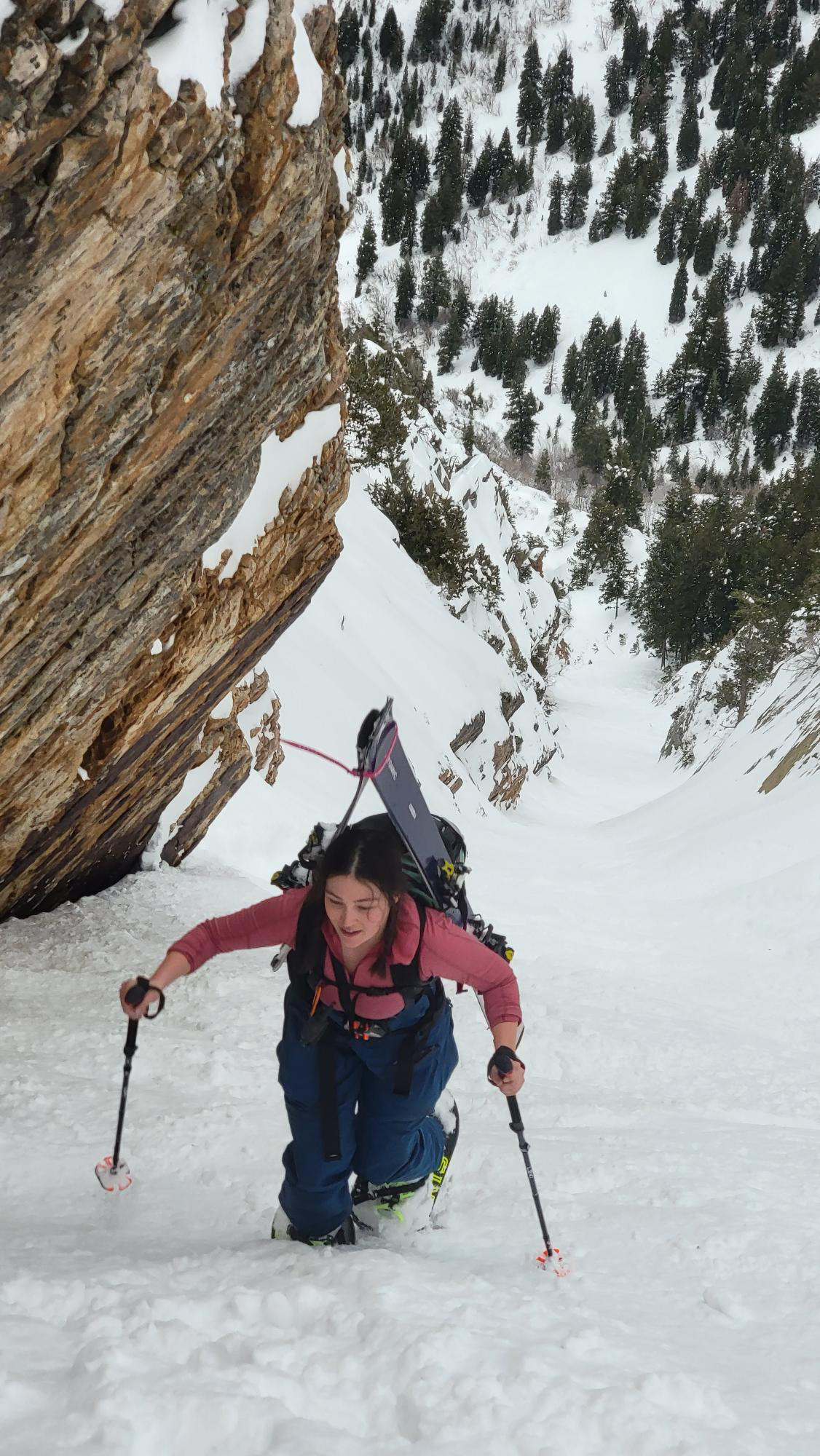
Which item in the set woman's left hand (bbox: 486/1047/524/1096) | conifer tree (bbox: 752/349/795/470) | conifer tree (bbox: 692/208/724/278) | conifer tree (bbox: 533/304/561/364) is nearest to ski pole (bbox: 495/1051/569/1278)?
woman's left hand (bbox: 486/1047/524/1096)

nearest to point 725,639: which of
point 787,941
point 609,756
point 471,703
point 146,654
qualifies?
point 609,756

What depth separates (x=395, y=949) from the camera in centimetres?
309

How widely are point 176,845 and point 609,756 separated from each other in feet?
111

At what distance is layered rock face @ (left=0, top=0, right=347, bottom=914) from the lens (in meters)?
3.07

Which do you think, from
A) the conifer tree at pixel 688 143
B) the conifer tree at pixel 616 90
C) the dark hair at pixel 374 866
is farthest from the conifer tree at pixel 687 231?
the dark hair at pixel 374 866

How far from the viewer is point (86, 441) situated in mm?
4105

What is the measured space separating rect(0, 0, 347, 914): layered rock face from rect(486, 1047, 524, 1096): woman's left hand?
312cm

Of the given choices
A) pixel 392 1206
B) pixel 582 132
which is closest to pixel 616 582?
pixel 392 1206

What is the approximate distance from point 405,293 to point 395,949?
138 metres

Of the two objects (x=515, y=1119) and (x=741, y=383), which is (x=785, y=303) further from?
(x=515, y=1119)

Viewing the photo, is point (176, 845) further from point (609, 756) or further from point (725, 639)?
point (725, 639)

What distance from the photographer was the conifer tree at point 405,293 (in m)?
124

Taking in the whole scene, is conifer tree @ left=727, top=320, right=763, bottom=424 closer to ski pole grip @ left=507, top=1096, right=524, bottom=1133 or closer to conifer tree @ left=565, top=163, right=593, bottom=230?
conifer tree @ left=565, top=163, right=593, bottom=230

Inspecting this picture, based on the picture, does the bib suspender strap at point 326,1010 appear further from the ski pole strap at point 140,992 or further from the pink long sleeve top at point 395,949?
the ski pole strap at point 140,992
